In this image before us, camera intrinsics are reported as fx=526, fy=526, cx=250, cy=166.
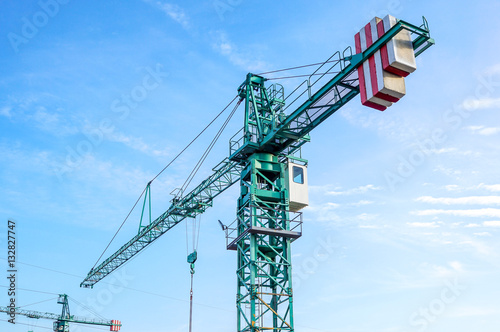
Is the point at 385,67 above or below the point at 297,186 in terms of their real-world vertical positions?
above

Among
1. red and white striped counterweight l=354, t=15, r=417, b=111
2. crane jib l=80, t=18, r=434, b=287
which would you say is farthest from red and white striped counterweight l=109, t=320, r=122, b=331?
red and white striped counterweight l=354, t=15, r=417, b=111

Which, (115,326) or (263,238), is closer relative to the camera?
(263,238)

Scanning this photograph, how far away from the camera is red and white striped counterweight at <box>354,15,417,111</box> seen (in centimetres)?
2459

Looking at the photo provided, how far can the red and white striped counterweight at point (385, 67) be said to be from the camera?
80.7 feet

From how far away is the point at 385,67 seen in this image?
24.8 meters

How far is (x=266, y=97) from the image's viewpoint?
35469 millimetres

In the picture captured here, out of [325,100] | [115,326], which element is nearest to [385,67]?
[325,100]

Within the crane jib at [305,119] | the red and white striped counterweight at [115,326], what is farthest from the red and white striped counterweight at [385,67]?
the red and white striped counterweight at [115,326]

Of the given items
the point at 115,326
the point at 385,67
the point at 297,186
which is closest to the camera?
the point at 385,67

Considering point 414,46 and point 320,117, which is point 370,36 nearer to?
point 414,46

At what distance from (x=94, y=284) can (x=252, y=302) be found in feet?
159

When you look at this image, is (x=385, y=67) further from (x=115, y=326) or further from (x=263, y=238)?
(x=115, y=326)

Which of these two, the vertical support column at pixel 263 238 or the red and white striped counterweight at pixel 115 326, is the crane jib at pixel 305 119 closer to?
the vertical support column at pixel 263 238

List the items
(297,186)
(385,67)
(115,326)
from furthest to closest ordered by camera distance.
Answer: (115,326) → (297,186) → (385,67)
